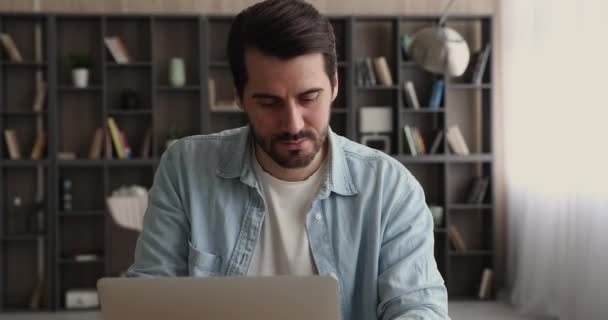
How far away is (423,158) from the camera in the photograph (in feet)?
20.1

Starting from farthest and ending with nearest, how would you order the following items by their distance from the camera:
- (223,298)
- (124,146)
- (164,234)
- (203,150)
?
(124,146)
(203,150)
(164,234)
(223,298)

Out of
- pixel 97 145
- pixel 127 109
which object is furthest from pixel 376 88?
pixel 97 145

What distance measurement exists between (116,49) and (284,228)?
181 inches

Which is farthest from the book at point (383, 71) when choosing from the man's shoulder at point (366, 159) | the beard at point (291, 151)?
the beard at point (291, 151)

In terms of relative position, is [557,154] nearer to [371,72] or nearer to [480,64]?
[480,64]

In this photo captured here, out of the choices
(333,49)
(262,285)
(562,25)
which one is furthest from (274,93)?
(562,25)

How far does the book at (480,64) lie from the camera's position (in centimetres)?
617

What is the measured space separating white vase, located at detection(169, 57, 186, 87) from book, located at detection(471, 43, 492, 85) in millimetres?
2318

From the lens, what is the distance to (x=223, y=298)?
4.13 ft

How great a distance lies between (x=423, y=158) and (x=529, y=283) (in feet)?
4.05

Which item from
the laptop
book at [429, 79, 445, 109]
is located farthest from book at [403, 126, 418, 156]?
the laptop

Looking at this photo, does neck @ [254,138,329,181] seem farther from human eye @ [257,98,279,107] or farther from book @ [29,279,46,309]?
book @ [29,279,46,309]

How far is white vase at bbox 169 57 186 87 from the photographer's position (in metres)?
6.07

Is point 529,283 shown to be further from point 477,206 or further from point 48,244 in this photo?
point 48,244
